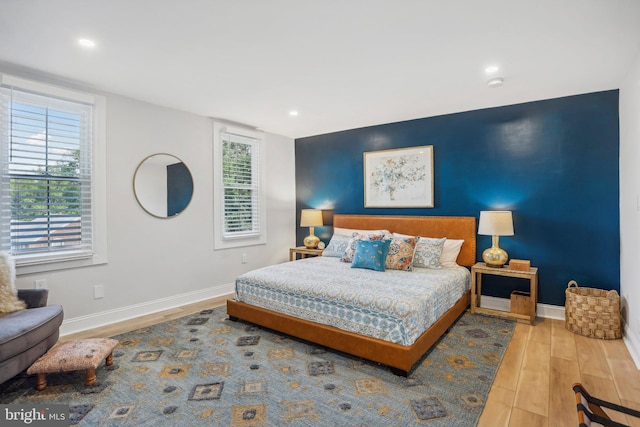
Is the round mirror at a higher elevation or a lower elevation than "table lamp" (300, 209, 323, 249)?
higher

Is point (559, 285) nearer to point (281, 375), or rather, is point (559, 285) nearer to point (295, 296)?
point (295, 296)

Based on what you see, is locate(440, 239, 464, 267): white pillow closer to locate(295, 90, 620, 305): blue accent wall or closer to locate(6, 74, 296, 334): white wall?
locate(295, 90, 620, 305): blue accent wall

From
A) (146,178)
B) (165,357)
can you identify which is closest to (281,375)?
(165,357)

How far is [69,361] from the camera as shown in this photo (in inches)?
85.7

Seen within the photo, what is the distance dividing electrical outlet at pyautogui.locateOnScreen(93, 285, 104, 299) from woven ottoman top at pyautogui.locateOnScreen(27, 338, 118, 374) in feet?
3.46

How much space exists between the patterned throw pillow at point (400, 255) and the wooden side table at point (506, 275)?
74cm

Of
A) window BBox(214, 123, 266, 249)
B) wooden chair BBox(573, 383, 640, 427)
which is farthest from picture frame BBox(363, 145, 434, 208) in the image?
wooden chair BBox(573, 383, 640, 427)

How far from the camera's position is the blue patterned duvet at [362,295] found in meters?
2.45

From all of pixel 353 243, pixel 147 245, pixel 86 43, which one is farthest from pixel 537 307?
pixel 86 43

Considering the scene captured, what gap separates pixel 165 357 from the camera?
2.63 metres

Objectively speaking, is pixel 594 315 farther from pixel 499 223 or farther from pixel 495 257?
pixel 499 223

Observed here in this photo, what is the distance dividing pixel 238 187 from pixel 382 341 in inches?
124

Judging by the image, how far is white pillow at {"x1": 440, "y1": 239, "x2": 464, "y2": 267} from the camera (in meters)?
3.86

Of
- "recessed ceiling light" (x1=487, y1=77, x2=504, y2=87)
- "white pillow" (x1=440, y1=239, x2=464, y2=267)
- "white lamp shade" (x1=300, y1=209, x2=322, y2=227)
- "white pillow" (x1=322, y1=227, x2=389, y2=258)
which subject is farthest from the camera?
"white lamp shade" (x1=300, y1=209, x2=322, y2=227)
